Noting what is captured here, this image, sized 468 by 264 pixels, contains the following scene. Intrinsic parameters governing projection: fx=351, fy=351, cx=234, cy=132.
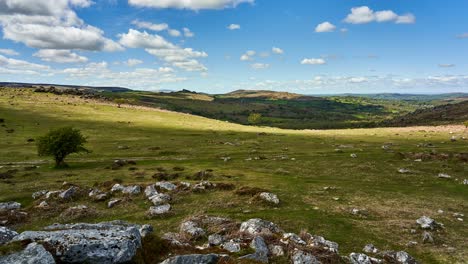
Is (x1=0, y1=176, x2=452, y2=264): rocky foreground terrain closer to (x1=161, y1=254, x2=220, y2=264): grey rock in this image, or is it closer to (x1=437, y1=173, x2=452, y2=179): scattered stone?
(x1=161, y1=254, x2=220, y2=264): grey rock

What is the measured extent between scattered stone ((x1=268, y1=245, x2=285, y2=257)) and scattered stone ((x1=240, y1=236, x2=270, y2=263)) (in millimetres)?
343

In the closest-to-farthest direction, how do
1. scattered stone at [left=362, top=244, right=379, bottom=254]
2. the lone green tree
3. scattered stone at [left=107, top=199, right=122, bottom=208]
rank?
scattered stone at [left=362, top=244, right=379, bottom=254], scattered stone at [left=107, top=199, right=122, bottom=208], the lone green tree

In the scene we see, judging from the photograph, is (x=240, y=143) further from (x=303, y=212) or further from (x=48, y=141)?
(x=303, y=212)

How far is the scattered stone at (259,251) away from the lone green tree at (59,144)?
56.6 metres

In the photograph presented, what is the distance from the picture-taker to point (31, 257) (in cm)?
1344

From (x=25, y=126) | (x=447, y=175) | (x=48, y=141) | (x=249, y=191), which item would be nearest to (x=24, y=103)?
(x=25, y=126)

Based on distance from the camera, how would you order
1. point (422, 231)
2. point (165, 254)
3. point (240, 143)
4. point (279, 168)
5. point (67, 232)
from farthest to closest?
point (240, 143) → point (279, 168) → point (422, 231) → point (165, 254) → point (67, 232)

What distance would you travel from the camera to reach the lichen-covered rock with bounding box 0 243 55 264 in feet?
43.1

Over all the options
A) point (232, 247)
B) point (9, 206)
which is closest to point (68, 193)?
point (9, 206)

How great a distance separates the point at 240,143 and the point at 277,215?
6852cm

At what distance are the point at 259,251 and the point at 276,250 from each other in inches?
53.8

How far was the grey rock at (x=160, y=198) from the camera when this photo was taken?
38719 mm

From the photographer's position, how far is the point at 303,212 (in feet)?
118

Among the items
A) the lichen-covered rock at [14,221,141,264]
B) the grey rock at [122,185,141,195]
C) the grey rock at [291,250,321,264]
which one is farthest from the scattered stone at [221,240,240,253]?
the grey rock at [122,185,141,195]
